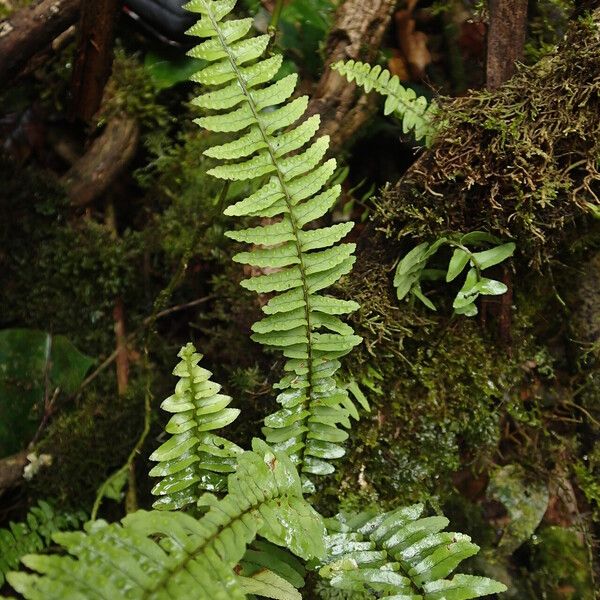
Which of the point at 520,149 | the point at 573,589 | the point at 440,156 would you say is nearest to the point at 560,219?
the point at 520,149

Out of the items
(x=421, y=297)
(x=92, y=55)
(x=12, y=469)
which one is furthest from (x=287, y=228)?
(x=12, y=469)

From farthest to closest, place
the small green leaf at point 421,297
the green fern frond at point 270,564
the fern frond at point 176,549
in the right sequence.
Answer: the small green leaf at point 421,297
the green fern frond at point 270,564
the fern frond at point 176,549

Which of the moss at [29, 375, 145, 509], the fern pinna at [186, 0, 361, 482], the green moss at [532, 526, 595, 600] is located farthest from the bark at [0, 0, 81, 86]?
the green moss at [532, 526, 595, 600]

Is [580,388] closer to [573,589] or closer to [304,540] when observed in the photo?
[573,589]

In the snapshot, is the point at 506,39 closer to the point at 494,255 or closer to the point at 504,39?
the point at 504,39

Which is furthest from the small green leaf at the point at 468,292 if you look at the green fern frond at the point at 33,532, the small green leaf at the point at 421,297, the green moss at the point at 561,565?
Result: the green fern frond at the point at 33,532

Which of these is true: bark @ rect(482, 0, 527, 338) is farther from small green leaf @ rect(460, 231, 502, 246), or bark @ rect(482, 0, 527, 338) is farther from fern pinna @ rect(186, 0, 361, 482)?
fern pinna @ rect(186, 0, 361, 482)

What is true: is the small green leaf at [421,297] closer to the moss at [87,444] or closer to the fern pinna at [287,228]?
the fern pinna at [287,228]
